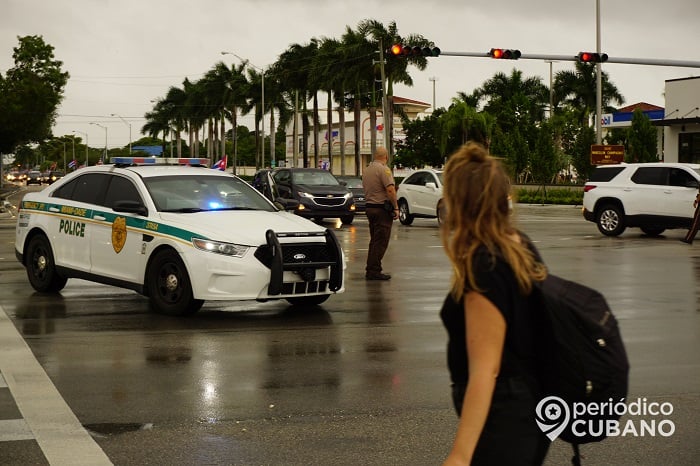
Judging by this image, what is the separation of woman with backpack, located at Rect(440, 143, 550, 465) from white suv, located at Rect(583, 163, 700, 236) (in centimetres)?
2193

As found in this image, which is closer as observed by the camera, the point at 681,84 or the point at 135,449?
the point at 135,449

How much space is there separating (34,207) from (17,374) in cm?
598

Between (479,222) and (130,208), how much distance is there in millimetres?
9090

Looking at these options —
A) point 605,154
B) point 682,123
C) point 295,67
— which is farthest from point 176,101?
point 605,154

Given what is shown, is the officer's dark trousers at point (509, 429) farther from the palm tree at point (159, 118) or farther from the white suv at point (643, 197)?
the palm tree at point (159, 118)

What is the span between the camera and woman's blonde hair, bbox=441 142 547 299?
332 centimetres

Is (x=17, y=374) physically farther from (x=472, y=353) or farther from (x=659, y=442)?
(x=472, y=353)

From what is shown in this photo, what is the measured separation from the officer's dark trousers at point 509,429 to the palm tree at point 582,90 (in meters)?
84.9

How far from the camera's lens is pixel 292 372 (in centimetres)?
856

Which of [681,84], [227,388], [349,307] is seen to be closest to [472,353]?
[227,388]

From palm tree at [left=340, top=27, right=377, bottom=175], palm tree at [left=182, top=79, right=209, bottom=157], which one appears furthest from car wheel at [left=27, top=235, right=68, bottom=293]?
palm tree at [left=182, top=79, right=209, bottom=157]

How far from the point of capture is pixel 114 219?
12477mm

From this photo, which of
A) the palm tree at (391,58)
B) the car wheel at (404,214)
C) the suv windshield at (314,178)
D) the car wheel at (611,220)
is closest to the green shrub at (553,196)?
the palm tree at (391,58)

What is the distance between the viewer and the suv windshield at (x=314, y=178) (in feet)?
106
